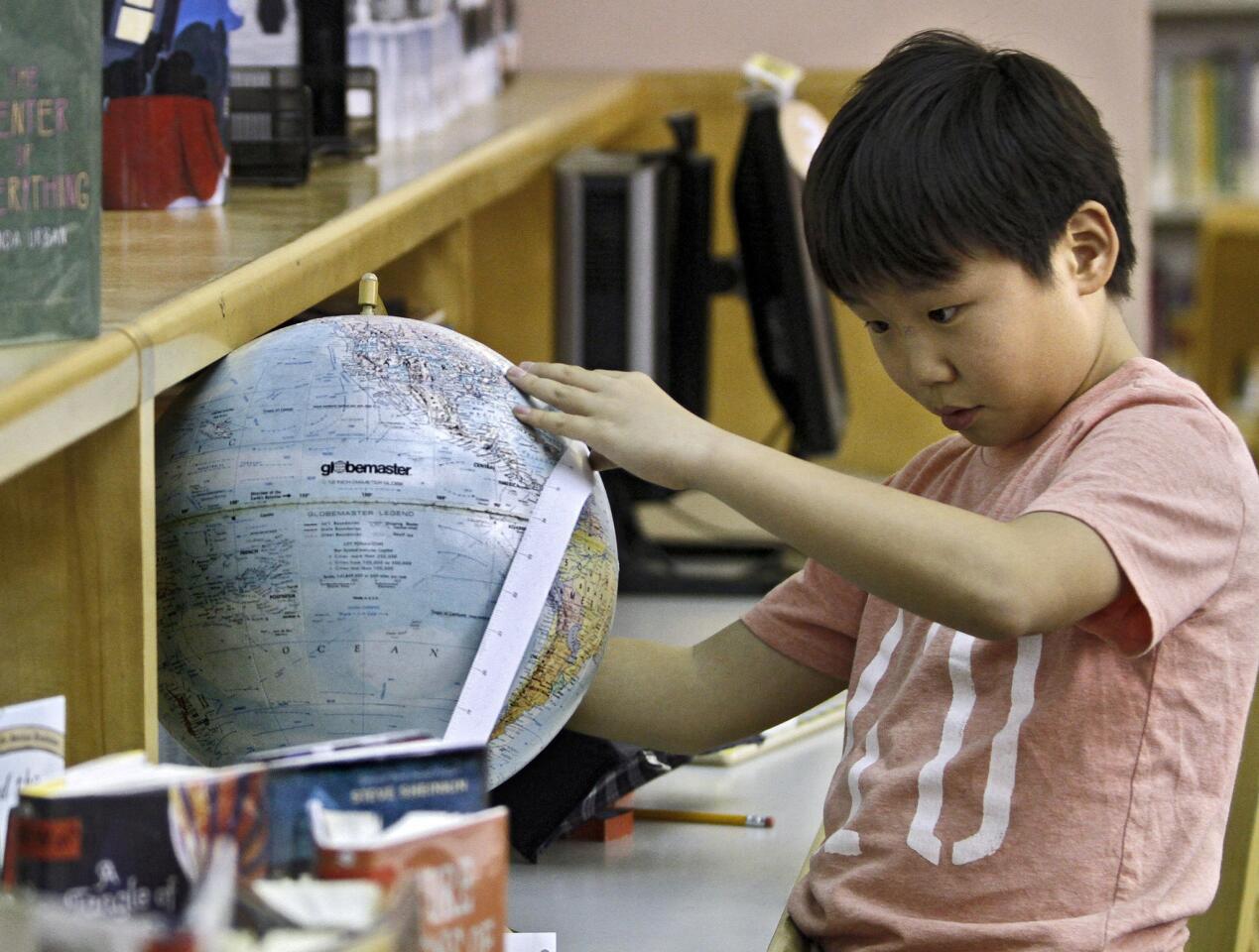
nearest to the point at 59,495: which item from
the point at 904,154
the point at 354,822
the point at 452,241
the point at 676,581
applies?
the point at 354,822

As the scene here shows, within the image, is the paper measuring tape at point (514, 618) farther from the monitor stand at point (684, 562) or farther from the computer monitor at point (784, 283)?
the computer monitor at point (784, 283)

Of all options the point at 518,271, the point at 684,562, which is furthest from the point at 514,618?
the point at 518,271

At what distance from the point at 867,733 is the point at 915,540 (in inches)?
10.7

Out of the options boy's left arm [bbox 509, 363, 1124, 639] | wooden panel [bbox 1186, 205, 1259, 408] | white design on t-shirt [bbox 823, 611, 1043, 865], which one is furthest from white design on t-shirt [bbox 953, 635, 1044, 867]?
wooden panel [bbox 1186, 205, 1259, 408]

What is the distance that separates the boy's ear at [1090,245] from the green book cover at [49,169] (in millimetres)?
656

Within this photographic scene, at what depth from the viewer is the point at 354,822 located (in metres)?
0.67

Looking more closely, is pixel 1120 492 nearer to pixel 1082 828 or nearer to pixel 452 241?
pixel 1082 828

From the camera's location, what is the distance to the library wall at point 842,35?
372 cm

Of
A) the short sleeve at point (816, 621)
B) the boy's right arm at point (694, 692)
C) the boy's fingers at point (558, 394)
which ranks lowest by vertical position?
the boy's right arm at point (694, 692)

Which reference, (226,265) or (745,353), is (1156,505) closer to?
(226,265)

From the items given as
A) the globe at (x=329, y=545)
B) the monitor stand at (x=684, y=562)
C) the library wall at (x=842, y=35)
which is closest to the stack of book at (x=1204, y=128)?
the library wall at (x=842, y=35)

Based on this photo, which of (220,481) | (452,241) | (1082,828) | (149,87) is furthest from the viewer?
(452,241)

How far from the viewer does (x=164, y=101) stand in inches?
56.7

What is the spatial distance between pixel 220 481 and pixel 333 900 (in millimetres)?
427
